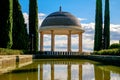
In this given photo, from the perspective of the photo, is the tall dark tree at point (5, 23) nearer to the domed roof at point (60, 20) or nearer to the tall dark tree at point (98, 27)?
the domed roof at point (60, 20)

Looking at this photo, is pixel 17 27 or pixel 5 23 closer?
pixel 5 23

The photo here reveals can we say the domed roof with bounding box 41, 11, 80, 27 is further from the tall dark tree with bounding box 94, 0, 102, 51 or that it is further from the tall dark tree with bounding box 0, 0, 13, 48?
the tall dark tree with bounding box 0, 0, 13, 48

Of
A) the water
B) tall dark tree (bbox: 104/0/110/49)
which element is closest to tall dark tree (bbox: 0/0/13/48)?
the water

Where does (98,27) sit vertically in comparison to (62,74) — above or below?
above

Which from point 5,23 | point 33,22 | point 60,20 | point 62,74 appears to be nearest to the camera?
point 62,74

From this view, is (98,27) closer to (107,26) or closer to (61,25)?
(107,26)

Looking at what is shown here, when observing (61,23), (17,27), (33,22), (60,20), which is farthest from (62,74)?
(60,20)

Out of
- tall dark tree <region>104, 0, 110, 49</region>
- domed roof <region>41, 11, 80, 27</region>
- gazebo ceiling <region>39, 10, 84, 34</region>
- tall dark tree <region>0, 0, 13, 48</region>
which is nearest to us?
tall dark tree <region>0, 0, 13, 48</region>

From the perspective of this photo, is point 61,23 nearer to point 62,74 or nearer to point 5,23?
point 5,23

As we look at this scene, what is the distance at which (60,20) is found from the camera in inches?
1897

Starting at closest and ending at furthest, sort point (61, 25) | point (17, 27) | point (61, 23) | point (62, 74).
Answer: point (62, 74) → point (17, 27) → point (61, 25) → point (61, 23)

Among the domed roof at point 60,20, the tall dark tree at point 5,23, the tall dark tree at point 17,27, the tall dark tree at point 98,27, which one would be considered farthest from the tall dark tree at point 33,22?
the tall dark tree at point 5,23

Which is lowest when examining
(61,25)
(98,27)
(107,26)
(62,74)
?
(62,74)

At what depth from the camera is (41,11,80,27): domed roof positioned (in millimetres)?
47750
